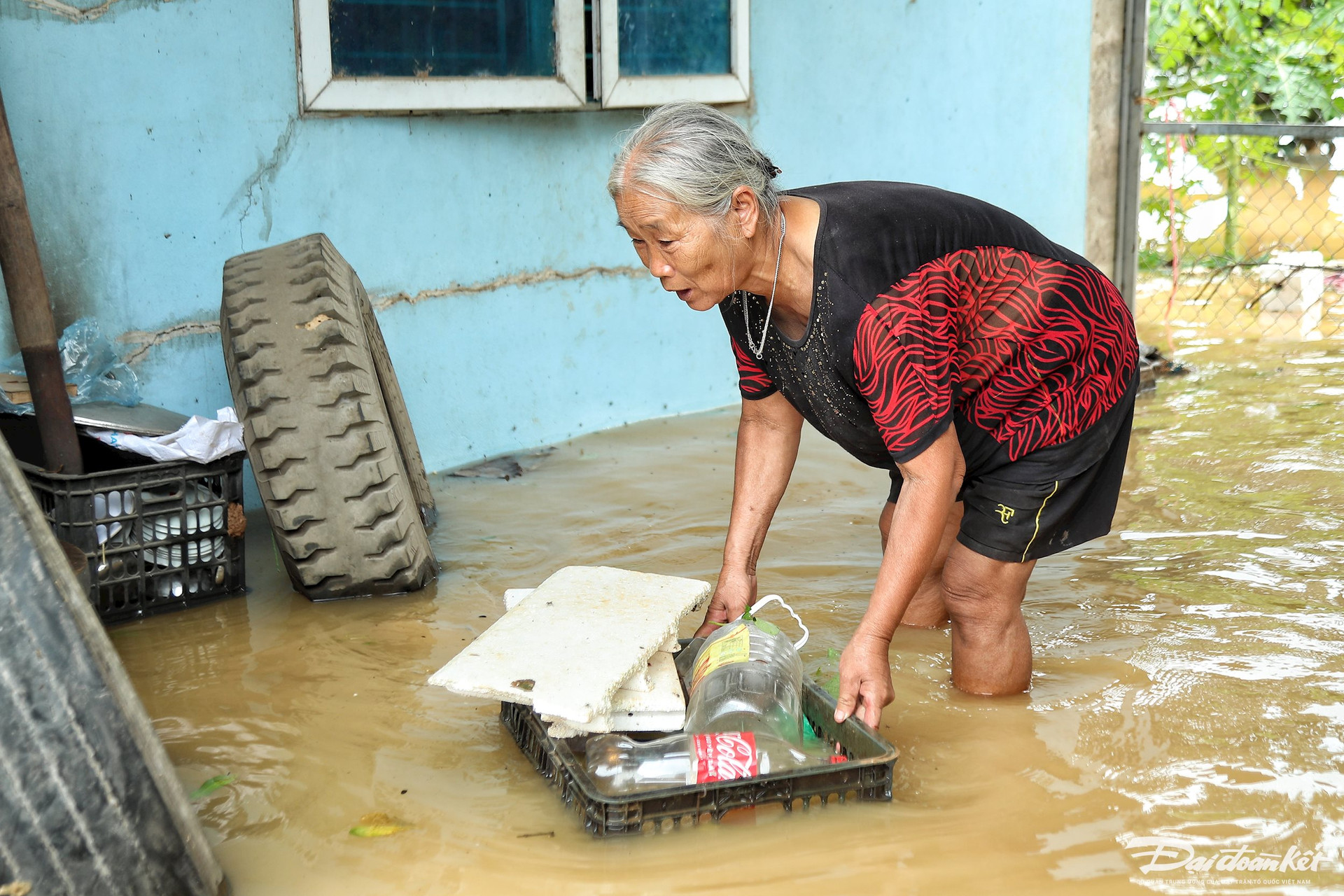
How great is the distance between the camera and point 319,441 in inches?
129

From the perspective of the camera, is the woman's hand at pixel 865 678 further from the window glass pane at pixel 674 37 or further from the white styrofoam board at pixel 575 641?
the window glass pane at pixel 674 37

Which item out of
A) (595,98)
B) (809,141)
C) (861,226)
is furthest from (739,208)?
(809,141)

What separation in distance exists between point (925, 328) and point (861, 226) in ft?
0.83

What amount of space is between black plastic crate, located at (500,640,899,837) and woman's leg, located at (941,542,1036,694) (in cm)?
55

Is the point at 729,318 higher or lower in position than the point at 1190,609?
higher

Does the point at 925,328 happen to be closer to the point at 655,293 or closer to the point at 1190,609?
the point at 1190,609

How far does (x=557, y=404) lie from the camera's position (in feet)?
17.8

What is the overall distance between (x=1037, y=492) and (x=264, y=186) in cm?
300

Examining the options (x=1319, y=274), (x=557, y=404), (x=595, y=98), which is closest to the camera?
(x=595, y=98)

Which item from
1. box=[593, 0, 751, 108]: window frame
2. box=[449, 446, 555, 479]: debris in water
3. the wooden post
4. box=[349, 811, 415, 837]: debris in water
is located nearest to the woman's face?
box=[349, 811, 415, 837]: debris in water

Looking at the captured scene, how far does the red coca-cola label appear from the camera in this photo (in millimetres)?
2230

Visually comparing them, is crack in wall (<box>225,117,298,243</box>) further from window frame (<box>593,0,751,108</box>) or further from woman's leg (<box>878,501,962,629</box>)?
woman's leg (<box>878,501,962,629</box>)

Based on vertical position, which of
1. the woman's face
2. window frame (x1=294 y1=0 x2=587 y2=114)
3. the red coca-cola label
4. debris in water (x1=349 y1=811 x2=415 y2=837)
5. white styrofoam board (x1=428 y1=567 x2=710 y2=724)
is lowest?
debris in water (x1=349 y1=811 x2=415 y2=837)

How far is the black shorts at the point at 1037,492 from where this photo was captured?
2791mm
